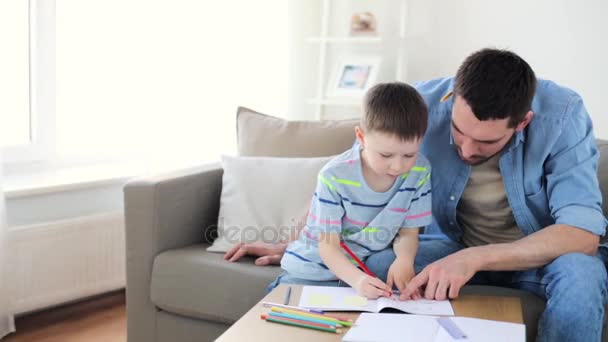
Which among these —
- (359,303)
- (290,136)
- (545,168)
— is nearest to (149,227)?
(290,136)

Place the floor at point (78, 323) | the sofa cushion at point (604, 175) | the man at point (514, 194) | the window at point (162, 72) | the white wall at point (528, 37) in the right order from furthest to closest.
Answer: the window at point (162, 72), the white wall at point (528, 37), the floor at point (78, 323), the sofa cushion at point (604, 175), the man at point (514, 194)

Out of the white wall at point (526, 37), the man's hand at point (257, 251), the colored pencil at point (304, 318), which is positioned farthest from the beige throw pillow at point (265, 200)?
the white wall at point (526, 37)

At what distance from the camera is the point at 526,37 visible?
9.86 feet

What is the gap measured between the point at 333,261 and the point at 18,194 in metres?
1.43

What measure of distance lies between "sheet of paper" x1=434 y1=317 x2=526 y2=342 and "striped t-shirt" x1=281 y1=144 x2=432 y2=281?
0.39 metres

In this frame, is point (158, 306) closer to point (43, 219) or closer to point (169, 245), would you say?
point (169, 245)

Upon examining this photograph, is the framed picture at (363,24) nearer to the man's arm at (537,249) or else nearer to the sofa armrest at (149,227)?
the sofa armrest at (149,227)

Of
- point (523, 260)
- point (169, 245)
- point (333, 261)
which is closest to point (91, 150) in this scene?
point (169, 245)

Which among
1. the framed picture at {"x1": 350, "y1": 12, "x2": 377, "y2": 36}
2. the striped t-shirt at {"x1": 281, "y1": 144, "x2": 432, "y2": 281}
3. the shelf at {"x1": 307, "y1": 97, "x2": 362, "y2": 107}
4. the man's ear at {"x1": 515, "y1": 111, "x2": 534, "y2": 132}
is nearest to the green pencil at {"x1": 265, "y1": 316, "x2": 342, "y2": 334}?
the striped t-shirt at {"x1": 281, "y1": 144, "x2": 432, "y2": 281}

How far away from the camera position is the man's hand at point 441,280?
4.78 feet

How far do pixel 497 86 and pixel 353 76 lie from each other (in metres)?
1.78

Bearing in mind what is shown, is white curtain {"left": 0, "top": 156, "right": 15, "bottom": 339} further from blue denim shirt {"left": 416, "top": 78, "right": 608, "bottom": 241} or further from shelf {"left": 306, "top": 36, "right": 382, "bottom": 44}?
shelf {"left": 306, "top": 36, "right": 382, "bottom": 44}

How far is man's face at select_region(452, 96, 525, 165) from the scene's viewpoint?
5.14 ft

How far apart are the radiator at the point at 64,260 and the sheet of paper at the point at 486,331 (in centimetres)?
175
